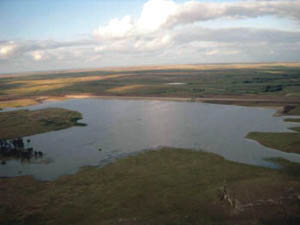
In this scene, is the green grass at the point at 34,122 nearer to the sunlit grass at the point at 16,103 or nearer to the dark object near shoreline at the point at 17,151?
the dark object near shoreline at the point at 17,151

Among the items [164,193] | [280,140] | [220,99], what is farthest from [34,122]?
[220,99]

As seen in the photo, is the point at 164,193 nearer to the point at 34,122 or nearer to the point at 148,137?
the point at 148,137

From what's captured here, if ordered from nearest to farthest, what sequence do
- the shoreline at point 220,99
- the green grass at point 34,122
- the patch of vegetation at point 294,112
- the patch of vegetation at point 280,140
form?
1. the patch of vegetation at point 280,140
2. the green grass at point 34,122
3. the patch of vegetation at point 294,112
4. the shoreline at point 220,99

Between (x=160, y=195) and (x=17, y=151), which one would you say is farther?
(x=17, y=151)

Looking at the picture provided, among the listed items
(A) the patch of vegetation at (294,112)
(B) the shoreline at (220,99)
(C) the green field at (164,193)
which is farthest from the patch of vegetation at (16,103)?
(A) the patch of vegetation at (294,112)

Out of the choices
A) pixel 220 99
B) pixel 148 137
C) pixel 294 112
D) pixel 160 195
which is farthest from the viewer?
pixel 220 99

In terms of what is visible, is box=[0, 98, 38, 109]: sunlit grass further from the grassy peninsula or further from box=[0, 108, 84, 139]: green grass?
the grassy peninsula
